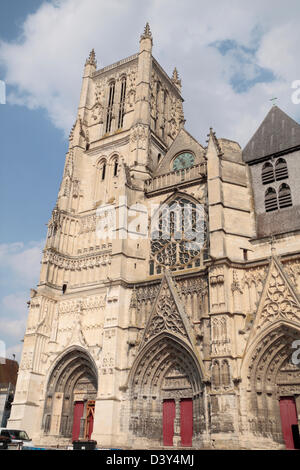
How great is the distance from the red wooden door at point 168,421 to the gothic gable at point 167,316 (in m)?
2.45

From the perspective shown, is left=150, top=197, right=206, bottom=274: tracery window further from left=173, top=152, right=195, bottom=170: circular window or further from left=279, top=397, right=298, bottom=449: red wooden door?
left=279, top=397, right=298, bottom=449: red wooden door

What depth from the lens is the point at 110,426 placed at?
15633 mm

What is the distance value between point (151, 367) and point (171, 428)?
2341mm

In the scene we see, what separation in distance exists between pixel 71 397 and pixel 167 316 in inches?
245

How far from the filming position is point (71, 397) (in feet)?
62.0

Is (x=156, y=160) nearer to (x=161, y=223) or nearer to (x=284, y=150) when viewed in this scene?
(x=161, y=223)

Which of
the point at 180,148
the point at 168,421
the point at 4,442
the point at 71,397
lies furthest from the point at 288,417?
the point at 180,148

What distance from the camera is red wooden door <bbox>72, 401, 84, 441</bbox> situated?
1819 cm

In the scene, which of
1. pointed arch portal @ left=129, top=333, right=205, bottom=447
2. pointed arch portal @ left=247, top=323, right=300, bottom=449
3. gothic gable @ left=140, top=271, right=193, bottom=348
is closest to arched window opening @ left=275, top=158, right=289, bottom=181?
gothic gable @ left=140, top=271, right=193, bottom=348

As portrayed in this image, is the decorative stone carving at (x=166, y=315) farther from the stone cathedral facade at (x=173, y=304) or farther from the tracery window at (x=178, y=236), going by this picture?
the tracery window at (x=178, y=236)

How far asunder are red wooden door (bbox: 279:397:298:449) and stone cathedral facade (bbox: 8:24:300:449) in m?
0.03

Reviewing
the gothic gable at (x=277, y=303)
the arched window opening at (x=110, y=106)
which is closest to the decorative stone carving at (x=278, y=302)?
the gothic gable at (x=277, y=303)

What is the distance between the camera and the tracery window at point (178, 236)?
61.1ft
